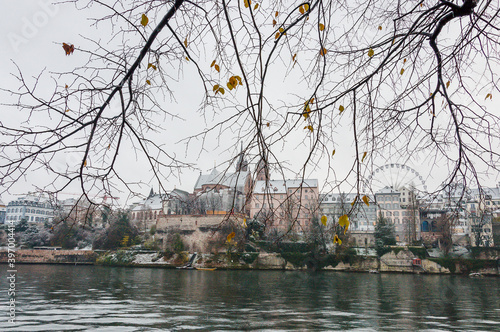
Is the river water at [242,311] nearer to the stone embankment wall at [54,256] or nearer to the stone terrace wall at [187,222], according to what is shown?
the stone embankment wall at [54,256]

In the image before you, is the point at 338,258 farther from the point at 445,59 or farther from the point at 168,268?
the point at 445,59

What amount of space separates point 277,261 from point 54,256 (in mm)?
24752

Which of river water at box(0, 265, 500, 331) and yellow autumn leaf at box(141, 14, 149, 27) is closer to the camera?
yellow autumn leaf at box(141, 14, 149, 27)

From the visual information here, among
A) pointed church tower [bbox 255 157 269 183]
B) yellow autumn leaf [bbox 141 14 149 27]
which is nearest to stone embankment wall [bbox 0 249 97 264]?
yellow autumn leaf [bbox 141 14 149 27]

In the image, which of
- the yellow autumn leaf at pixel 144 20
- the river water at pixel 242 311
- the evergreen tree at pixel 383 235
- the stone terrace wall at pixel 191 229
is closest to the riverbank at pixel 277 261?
the evergreen tree at pixel 383 235

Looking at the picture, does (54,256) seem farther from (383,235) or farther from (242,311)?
(383,235)

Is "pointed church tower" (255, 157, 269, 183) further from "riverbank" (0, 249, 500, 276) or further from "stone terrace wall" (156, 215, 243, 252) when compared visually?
"stone terrace wall" (156, 215, 243, 252)

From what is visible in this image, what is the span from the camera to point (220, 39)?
2.09m

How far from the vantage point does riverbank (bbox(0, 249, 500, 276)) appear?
31.0 m

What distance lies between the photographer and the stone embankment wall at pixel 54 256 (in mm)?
37125

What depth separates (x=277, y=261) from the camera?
112ft

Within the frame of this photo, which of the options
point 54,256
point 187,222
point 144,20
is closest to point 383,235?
point 187,222

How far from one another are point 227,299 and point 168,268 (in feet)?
78.2

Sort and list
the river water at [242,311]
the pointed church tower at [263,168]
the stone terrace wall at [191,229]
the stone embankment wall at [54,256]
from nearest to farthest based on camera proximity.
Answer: the pointed church tower at [263,168] → the river water at [242,311] → the stone embankment wall at [54,256] → the stone terrace wall at [191,229]
